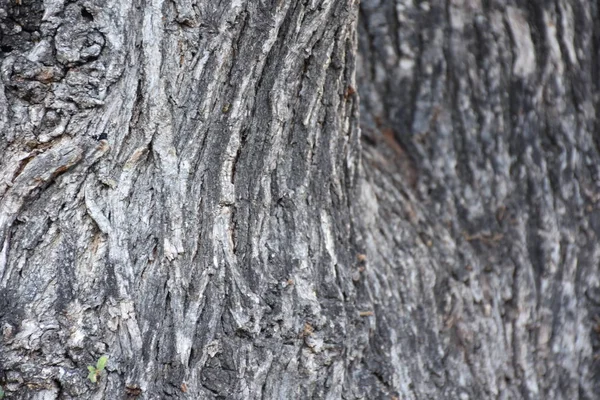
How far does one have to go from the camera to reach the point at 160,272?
181 centimetres

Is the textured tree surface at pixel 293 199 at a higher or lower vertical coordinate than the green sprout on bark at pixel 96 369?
higher

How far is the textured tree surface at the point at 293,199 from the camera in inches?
67.0

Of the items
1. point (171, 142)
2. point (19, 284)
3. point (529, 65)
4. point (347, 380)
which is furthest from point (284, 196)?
point (529, 65)

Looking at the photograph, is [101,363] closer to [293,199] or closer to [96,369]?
[96,369]

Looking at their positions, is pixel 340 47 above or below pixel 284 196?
above

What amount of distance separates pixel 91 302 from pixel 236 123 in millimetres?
646

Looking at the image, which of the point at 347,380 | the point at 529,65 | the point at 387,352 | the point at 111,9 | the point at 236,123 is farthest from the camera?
the point at 529,65

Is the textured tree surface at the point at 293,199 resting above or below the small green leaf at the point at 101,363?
above

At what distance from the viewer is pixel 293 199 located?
1.96 metres

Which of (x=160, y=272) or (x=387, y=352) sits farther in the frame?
(x=387, y=352)

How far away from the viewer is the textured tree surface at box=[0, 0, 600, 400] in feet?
5.58

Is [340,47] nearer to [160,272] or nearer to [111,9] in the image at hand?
[111,9]

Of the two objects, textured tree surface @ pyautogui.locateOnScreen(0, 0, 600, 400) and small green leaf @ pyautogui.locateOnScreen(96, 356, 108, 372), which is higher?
textured tree surface @ pyautogui.locateOnScreen(0, 0, 600, 400)

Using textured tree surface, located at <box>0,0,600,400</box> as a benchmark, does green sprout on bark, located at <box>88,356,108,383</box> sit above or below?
below
